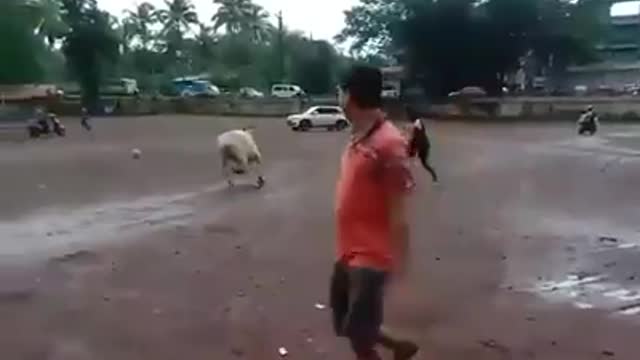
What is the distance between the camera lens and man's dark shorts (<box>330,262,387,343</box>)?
5098 millimetres

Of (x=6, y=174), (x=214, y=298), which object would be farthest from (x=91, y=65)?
(x=214, y=298)

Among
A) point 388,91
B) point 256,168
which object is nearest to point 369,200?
point 256,168

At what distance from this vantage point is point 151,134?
152 feet

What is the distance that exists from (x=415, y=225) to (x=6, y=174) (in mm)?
13537

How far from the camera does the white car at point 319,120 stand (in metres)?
52.2

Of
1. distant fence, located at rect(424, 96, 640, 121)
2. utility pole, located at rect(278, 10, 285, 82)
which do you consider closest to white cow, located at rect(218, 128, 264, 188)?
distant fence, located at rect(424, 96, 640, 121)

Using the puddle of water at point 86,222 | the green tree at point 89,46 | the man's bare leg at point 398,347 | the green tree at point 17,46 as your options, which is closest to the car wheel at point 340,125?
the green tree at point 17,46

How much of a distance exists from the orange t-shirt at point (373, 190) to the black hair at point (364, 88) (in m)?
0.10

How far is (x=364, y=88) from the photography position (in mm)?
5160

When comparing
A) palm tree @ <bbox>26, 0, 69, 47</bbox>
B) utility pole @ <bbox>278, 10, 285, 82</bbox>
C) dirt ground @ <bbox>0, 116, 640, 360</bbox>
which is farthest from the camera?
utility pole @ <bbox>278, 10, 285, 82</bbox>

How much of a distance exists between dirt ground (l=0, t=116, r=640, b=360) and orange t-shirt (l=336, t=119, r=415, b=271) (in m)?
1.90

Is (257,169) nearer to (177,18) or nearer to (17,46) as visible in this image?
(17,46)

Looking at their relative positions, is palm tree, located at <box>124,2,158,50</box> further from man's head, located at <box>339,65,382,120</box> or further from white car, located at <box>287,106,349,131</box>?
man's head, located at <box>339,65,382,120</box>

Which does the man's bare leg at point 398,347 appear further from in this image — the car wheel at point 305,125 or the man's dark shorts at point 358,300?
the car wheel at point 305,125
